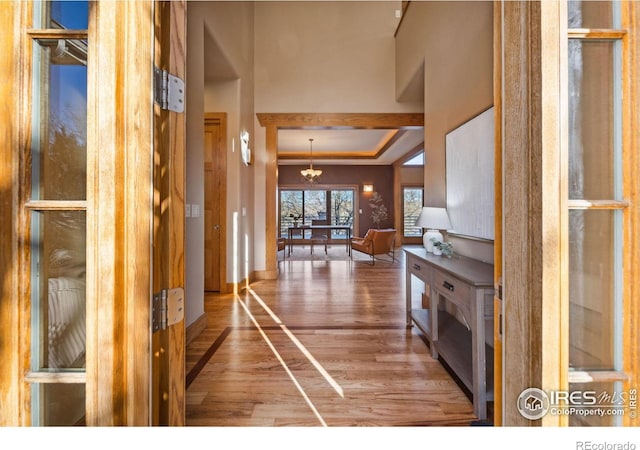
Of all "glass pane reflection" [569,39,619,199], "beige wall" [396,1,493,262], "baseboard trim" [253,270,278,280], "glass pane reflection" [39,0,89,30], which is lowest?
"baseboard trim" [253,270,278,280]

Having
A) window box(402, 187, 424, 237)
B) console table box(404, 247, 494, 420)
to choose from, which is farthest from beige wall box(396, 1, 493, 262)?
window box(402, 187, 424, 237)

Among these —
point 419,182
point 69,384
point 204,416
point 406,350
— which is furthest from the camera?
point 419,182

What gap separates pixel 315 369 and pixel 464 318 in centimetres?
110

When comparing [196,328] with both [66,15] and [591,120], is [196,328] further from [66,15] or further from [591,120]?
[591,120]

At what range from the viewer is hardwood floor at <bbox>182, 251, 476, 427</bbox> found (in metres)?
1.62

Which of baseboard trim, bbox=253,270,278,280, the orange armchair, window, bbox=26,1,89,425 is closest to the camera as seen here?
window, bbox=26,1,89,425

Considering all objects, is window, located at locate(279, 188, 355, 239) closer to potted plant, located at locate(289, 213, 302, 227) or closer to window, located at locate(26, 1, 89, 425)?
potted plant, located at locate(289, 213, 302, 227)

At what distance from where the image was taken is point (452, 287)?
1908mm

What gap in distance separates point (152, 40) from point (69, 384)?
93cm

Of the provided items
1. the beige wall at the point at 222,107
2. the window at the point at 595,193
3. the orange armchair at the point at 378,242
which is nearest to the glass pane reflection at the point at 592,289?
the window at the point at 595,193

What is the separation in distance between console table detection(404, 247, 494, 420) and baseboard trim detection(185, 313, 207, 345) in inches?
74.4

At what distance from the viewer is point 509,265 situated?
0.77 metres

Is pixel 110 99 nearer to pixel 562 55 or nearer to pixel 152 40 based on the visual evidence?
pixel 152 40

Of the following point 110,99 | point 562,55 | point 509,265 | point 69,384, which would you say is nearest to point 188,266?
point 69,384
